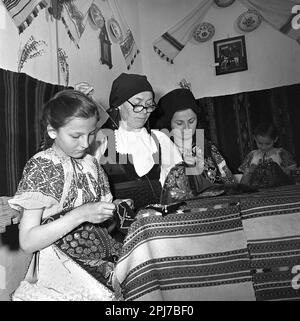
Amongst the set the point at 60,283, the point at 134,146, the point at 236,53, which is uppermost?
the point at 236,53

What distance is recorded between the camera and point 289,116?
2.09m

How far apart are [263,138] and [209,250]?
1494 millimetres

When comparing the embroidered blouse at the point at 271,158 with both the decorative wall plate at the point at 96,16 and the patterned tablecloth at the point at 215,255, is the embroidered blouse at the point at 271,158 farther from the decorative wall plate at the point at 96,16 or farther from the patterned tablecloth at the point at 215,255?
the patterned tablecloth at the point at 215,255

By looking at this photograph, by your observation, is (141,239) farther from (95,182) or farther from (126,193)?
(126,193)

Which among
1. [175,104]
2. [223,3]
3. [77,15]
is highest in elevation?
[223,3]

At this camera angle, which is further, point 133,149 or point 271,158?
point 271,158

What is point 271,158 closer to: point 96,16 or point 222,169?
point 222,169

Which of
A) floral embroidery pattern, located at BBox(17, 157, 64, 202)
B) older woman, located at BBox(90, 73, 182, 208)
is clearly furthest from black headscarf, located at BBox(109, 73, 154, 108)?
floral embroidery pattern, located at BBox(17, 157, 64, 202)

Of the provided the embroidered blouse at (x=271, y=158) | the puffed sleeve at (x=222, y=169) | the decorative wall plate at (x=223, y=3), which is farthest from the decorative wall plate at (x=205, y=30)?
the puffed sleeve at (x=222, y=169)

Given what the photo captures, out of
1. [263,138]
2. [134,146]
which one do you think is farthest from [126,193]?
[263,138]

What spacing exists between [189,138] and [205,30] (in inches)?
44.5

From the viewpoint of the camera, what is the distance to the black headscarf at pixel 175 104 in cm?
158

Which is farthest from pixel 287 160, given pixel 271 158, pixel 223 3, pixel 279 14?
pixel 223 3

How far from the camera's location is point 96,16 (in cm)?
181
